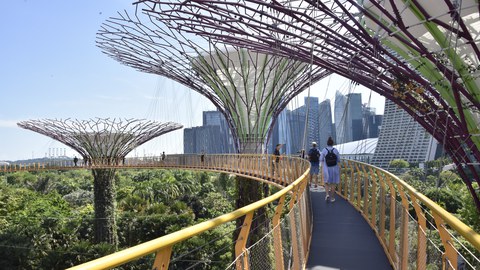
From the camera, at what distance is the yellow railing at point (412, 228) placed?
2.19m

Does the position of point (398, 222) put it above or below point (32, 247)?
above

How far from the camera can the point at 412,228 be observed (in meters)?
3.94

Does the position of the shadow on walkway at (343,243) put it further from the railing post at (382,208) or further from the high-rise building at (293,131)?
the high-rise building at (293,131)

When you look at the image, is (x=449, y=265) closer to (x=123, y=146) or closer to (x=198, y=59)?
(x=198, y=59)

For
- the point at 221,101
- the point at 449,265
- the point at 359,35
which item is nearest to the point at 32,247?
the point at 221,101

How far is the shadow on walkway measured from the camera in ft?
17.3

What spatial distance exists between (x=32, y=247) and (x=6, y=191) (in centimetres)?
2298

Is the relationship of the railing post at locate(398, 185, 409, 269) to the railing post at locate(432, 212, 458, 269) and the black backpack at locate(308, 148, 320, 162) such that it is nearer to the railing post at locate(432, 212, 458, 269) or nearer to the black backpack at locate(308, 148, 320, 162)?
the railing post at locate(432, 212, 458, 269)

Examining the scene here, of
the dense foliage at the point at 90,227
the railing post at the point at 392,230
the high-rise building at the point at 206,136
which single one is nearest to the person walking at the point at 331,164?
the dense foliage at the point at 90,227

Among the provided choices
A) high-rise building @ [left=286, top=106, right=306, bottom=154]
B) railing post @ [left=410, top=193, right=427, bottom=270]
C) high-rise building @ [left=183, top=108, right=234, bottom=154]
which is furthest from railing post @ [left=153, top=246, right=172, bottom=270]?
high-rise building @ [left=183, top=108, right=234, bottom=154]

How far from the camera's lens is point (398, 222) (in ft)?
16.2

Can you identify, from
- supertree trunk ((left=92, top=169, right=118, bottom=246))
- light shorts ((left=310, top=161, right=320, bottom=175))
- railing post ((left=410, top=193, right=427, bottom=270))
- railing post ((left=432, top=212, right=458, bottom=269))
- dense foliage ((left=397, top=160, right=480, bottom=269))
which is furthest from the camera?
supertree trunk ((left=92, top=169, right=118, bottom=246))

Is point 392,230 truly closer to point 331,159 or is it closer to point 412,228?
point 412,228

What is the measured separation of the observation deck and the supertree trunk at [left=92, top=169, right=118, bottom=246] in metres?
16.6
